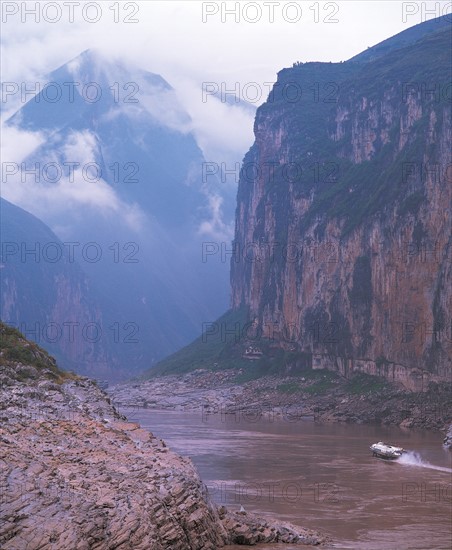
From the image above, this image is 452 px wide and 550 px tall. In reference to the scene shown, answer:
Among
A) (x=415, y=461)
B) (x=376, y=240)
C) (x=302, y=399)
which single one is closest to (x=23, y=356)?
(x=415, y=461)

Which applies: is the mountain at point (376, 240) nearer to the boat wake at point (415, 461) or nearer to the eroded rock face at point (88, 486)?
the boat wake at point (415, 461)

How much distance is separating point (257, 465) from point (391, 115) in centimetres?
11485

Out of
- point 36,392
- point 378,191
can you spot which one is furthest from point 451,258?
point 36,392

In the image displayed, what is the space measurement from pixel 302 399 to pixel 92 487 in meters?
120

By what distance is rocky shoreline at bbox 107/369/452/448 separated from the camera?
12088 centimetres

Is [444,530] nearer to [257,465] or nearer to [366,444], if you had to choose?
[257,465]

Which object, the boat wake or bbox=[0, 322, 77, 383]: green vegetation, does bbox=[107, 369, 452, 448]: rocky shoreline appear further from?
bbox=[0, 322, 77, 383]: green vegetation

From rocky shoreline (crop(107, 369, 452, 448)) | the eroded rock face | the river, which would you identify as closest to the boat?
the river

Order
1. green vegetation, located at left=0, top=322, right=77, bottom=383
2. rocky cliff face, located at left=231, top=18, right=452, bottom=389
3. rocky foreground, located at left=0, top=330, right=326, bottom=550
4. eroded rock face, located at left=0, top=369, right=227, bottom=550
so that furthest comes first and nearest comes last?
rocky cliff face, located at left=231, top=18, right=452, bottom=389 < green vegetation, located at left=0, top=322, right=77, bottom=383 < rocky foreground, located at left=0, top=330, right=326, bottom=550 < eroded rock face, located at left=0, top=369, right=227, bottom=550

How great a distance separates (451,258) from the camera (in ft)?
424

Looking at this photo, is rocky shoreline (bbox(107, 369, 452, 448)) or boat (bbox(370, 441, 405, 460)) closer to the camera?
boat (bbox(370, 441, 405, 460))

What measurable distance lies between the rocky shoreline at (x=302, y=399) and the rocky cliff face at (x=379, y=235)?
4.46 meters

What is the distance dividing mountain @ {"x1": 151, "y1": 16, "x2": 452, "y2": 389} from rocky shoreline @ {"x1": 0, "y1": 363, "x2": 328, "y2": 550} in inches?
3675

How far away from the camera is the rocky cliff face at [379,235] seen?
442 feet
